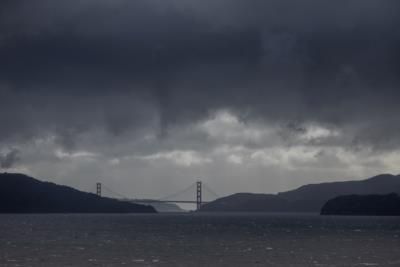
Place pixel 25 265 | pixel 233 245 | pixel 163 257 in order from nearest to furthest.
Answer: pixel 25 265
pixel 163 257
pixel 233 245

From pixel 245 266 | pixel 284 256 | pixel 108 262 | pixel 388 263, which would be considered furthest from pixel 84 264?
pixel 388 263

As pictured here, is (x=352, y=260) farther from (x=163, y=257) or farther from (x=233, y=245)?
(x=233, y=245)

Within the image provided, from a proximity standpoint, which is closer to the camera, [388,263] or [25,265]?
[25,265]

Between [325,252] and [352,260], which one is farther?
[325,252]

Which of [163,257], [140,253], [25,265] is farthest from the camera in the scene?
[140,253]

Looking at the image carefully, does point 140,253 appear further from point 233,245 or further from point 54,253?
point 233,245

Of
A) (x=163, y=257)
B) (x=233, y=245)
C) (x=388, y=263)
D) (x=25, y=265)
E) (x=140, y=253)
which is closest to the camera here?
(x=25, y=265)

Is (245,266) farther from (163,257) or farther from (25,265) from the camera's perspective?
(25,265)

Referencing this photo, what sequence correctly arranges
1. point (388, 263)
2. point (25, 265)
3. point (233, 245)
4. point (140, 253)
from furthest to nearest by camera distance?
1. point (233, 245)
2. point (140, 253)
3. point (388, 263)
4. point (25, 265)

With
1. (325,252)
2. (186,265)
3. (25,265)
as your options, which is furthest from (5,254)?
(325,252)
